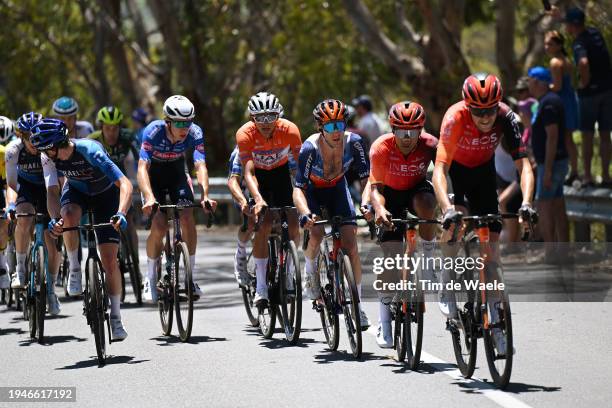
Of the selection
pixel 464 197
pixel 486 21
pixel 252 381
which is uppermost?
pixel 486 21

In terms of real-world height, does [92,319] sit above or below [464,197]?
below

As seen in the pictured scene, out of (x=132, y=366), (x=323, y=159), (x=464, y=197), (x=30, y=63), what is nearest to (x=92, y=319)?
(x=132, y=366)

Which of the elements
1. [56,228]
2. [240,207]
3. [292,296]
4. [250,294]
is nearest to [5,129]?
[240,207]

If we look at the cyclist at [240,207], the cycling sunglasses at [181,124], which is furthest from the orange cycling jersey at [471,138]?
the cycling sunglasses at [181,124]

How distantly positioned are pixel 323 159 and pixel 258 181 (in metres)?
1.29

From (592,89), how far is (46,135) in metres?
7.86

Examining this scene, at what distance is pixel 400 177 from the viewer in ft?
36.5

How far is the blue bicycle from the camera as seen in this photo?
12766mm

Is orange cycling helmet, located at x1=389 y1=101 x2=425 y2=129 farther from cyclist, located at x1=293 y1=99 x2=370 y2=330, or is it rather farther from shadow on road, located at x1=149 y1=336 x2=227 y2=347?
shadow on road, located at x1=149 y1=336 x2=227 y2=347

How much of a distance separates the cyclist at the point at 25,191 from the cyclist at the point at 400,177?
12.9ft

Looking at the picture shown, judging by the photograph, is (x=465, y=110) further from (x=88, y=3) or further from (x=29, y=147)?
(x=88, y=3)

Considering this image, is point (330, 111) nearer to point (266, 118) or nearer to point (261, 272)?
point (266, 118)

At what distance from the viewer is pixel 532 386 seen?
31.2ft

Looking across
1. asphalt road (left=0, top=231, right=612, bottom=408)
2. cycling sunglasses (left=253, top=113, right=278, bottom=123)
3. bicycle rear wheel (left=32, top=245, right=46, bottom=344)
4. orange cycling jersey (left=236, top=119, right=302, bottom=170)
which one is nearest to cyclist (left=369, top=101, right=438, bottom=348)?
asphalt road (left=0, top=231, right=612, bottom=408)
